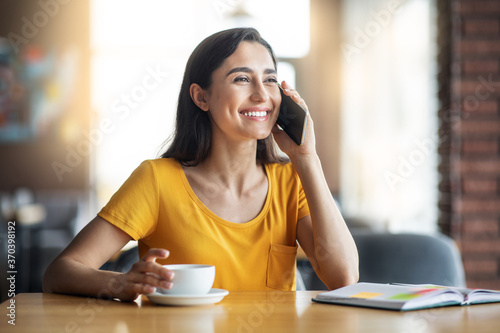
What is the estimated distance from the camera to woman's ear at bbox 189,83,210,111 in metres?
1.71

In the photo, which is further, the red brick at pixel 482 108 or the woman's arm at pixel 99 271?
the red brick at pixel 482 108

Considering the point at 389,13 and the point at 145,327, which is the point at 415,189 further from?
the point at 145,327

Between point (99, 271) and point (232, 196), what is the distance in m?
0.50

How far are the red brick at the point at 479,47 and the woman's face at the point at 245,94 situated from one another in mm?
1880

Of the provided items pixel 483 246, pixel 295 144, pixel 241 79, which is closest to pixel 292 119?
pixel 295 144

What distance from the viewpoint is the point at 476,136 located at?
3.13 meters

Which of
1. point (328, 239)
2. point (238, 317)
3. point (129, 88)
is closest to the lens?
point (238, 317)

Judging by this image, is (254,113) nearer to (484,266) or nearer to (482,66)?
(482,66)

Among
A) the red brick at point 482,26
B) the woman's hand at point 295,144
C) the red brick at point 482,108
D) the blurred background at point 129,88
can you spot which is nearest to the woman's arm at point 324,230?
the woman's hand at point 295,144

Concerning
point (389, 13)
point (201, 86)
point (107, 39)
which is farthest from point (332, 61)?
point (201, 86)

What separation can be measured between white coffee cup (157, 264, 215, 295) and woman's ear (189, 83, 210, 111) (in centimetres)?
73

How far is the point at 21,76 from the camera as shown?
20.5ft

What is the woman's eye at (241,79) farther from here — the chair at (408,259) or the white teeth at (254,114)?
the chair at (408,259)

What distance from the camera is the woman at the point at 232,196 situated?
148 centimetres
